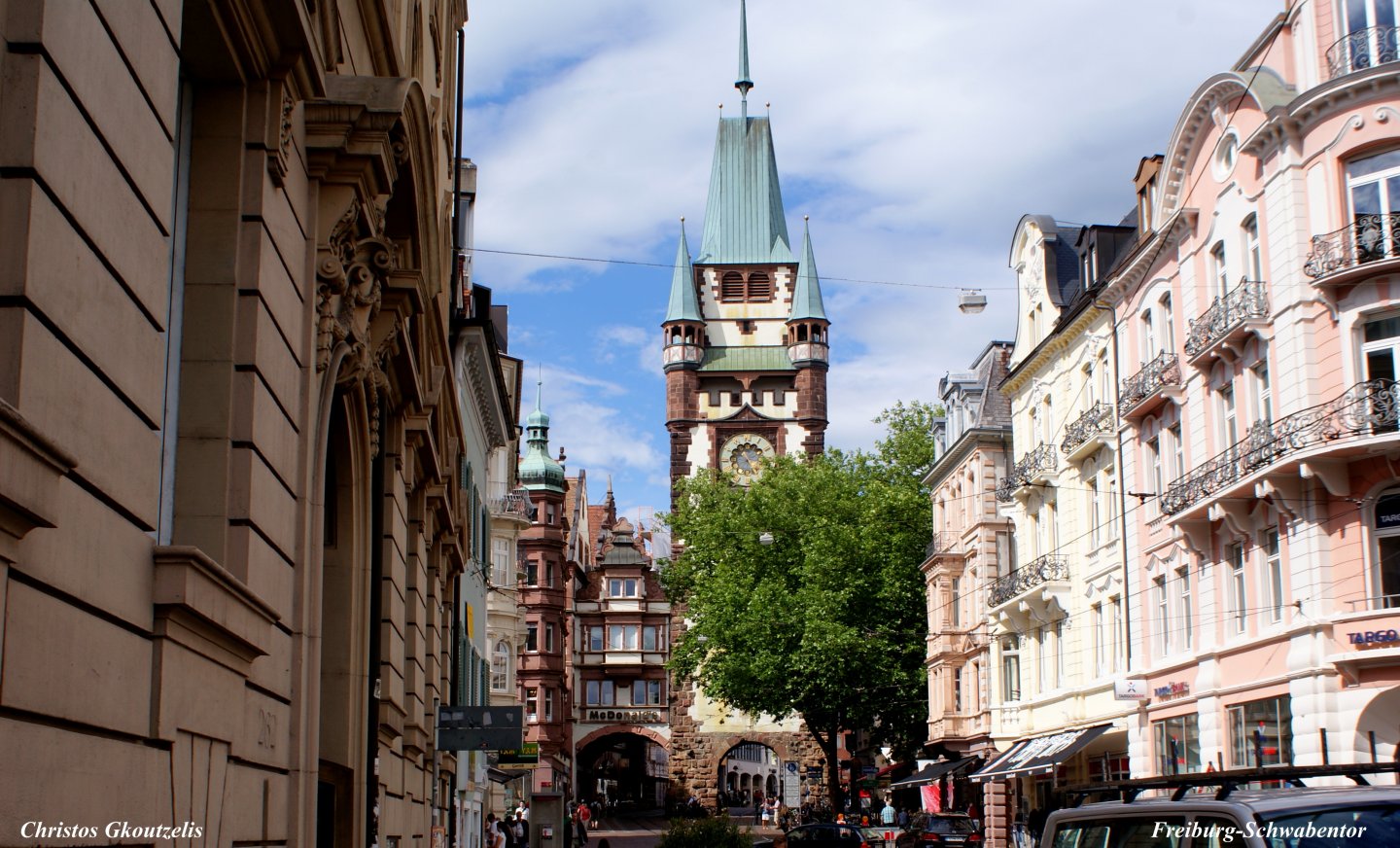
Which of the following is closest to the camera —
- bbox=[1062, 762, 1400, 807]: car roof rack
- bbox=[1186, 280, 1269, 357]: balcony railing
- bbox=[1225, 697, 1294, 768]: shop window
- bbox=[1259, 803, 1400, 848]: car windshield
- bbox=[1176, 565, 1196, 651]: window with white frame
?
bbox=[1259, 803, 1400, 848]: car windshield

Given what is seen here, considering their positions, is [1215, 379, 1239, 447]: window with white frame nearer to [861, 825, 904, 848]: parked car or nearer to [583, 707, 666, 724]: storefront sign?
[861, 825, 904, 848]: parked car

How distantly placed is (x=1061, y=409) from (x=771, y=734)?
50.6 metres

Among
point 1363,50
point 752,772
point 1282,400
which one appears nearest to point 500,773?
point 1282,400

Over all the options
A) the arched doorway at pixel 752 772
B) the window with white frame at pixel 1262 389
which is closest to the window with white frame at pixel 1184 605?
the window with white frame at pixel 1262 389

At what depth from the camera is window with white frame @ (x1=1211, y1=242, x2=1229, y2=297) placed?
31.8 metres

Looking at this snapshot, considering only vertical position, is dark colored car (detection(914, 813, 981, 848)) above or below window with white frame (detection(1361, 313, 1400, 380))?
below

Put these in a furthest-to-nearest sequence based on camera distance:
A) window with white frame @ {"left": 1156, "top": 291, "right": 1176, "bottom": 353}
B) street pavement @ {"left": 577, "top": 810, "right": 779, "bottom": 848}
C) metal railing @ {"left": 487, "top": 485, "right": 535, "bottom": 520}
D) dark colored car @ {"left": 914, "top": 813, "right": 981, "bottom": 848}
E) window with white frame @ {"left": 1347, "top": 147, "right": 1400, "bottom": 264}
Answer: street pavement @ {"left": 577, "top": 810, "right": 779, "bottom": 848} < metal railing @ {"left": 487, "top": 485, "right": 535, "bottom": 520} < dark colored car @ {"left": 914, "top": 813, "right": 981, "bottom": 848} < window with white frame @ {"left": 1156, "top": 291, "right": 1176, "bottom": 353} < window with white frame @ {"left": 1347, "top": 147, "right": 1400, "bottom": 264}

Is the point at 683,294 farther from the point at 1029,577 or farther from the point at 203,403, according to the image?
the point at 203,403

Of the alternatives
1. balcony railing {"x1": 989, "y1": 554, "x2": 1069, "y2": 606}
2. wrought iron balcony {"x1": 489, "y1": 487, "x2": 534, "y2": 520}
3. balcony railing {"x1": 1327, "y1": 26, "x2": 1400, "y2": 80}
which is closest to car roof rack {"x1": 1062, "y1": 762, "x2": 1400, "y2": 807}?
balcony railing {"x1": 1327, "y1": 26, "x2": 1400, "y2": 80}

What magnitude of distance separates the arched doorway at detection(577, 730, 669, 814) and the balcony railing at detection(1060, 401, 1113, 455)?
5877 centimetres

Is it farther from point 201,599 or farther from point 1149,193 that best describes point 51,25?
point 1149,193

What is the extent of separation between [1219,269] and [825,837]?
13416mm

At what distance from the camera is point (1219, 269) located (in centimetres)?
3222

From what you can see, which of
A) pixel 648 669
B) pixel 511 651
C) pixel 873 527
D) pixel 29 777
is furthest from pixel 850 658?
pixel 29 777
